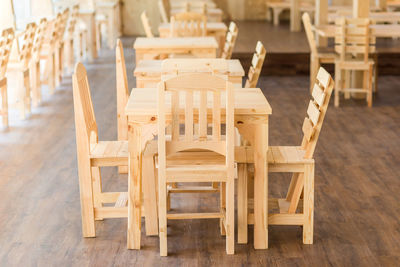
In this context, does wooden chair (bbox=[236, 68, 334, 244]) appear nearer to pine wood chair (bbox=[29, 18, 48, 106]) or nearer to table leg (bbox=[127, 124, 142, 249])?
table leg (bbox=[127, 124, 142, 249])

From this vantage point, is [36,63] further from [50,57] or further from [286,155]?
[286,155]

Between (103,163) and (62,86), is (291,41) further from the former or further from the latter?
(103,163)

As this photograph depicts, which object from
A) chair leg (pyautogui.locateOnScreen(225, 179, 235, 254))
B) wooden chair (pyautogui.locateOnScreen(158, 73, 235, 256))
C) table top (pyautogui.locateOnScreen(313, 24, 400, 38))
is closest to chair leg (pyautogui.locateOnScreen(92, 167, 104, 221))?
wooden chair (pyautogui.locateOnScreen(158, 73, 235, 256))

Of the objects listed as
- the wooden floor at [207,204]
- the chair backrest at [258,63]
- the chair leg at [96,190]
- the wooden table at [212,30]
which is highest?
the chair backrest at [258,63]

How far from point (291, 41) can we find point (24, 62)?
566 centimetres

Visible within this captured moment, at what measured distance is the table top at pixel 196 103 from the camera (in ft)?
12.0

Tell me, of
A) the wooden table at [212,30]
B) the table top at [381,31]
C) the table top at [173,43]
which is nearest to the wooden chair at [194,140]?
the table top at [173,43]

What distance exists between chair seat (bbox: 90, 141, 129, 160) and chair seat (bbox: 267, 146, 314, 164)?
84 cm

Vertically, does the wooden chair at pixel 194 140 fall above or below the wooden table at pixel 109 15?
above

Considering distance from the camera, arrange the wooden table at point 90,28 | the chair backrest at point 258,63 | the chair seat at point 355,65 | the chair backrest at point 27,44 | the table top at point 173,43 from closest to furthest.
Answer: the chair backrest at point 258,63, the table top at point 173,43, the chair backrest at point 27,44, the chair seat at point 355,65, the wooden table at point 90,28

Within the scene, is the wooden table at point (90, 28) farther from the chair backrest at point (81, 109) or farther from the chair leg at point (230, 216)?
the chair leg at point (230, 216)

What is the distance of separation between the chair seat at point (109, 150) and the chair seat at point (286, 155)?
0.84 metres

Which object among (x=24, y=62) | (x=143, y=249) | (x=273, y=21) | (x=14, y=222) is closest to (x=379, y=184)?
(x=143, y=249)

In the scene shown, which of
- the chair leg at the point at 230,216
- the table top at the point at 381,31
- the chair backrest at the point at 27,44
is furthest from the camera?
the table top at the point at 381,31
